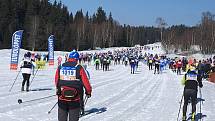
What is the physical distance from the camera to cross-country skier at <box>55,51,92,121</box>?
788cm

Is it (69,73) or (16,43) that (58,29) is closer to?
(16,43)

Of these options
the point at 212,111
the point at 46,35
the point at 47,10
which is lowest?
the point at 212,111

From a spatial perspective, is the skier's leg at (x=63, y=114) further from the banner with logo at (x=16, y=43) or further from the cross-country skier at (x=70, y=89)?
the banner with logo at (x=16, y=43)

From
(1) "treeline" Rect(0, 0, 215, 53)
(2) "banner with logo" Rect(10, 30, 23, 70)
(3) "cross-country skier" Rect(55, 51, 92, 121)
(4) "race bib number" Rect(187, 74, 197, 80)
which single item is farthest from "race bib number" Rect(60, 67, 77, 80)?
(1) "treeline" Rect(0, 0, 215, 53)

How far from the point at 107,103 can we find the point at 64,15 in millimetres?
100283

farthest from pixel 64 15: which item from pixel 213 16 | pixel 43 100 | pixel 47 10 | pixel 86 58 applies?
pixel 43 100

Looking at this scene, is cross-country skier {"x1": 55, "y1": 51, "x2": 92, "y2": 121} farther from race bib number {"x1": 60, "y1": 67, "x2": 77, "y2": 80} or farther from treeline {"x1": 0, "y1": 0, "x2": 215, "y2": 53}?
treeline {"x1": 0, "y1": 0, "x2": 215, "y2": 53}

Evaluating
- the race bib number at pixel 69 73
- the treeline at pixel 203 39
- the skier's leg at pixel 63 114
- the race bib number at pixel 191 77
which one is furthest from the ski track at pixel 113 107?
the treeline at pixel 203 39

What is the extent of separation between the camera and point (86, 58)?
60875 mm

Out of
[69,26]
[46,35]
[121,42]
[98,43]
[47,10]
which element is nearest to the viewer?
[46,35]

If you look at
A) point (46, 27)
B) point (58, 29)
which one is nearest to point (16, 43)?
point (46, 27)

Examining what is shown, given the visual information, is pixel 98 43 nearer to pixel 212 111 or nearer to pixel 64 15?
pixel 64 15

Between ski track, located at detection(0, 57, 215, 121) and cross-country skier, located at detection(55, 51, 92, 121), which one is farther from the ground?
cross-country skier, located at detection(55, 51, 92, 121)

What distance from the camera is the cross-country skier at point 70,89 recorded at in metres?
7.88
